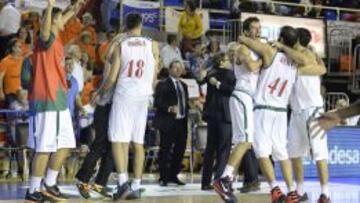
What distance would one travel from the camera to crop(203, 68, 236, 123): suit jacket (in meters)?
12.4

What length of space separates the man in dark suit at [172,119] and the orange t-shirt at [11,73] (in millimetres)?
2893

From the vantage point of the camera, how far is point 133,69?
10.7 metres

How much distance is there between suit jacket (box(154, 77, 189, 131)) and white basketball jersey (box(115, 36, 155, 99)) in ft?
8.65

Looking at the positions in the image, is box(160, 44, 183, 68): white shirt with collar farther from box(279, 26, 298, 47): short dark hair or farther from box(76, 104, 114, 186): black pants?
box(279, 26, 298, 47): short dark hair

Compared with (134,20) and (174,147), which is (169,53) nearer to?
(174,147)

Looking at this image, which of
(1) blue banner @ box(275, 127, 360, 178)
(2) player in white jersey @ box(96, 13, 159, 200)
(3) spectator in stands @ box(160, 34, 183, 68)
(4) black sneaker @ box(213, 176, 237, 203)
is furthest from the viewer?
(3) spectator in stands @ box(160, 34, 183, 68)

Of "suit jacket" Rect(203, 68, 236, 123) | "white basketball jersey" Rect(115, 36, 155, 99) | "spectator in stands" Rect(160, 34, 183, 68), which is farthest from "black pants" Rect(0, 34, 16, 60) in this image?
"white basketball jersey" Rect(115, 36, 155, 99)

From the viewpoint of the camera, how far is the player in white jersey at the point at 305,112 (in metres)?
10.4

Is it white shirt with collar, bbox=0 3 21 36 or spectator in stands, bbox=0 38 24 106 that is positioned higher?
white shirt with collar, bbox=0 3 21 36

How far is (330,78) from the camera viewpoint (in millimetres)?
23047

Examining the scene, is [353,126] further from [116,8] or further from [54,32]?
[54,32]

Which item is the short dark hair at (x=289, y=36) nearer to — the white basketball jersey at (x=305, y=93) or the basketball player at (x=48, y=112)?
the white basketball jersey at (x=305, y=93)

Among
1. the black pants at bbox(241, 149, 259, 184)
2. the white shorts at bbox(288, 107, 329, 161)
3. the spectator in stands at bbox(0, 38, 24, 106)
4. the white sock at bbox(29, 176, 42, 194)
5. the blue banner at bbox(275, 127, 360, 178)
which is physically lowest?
the blue banner at bbox(275, 127, 360, 178)

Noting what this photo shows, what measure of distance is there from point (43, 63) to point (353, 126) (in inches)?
334
